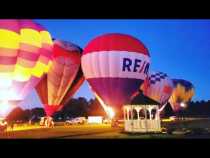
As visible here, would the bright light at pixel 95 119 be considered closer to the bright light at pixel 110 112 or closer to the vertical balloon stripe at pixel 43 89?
the bright light at pixel 110 112

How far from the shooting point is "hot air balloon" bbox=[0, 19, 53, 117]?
11.3m

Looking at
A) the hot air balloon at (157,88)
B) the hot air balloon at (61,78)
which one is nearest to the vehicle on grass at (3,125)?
the hot air balloon at (61,78)

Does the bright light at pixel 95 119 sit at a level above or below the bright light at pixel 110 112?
below

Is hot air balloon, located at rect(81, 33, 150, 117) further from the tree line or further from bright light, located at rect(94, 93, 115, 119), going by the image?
the tree line

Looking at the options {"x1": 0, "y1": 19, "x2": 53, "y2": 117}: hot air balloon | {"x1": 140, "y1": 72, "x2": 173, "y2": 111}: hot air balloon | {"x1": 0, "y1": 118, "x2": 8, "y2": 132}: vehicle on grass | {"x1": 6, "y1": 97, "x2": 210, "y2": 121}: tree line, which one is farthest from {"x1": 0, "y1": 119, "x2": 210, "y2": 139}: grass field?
{"x1": 140, "y1": 72, "x2": 173, "y2": 111}: hot air balloon

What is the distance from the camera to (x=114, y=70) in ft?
40.9

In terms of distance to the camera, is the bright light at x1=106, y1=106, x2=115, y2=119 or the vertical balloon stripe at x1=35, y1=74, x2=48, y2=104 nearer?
the bright light at x1=106, y1=106, x2=115, y2=119

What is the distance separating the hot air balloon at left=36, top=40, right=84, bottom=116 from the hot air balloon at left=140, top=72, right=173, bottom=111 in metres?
2.06

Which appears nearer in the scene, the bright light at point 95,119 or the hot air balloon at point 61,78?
the bright light at point 95,119

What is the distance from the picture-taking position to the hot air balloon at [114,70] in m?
12.3

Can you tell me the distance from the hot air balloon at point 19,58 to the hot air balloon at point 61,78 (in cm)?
54
